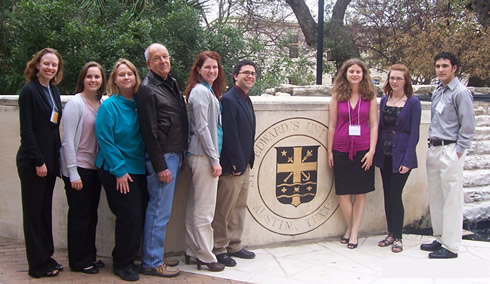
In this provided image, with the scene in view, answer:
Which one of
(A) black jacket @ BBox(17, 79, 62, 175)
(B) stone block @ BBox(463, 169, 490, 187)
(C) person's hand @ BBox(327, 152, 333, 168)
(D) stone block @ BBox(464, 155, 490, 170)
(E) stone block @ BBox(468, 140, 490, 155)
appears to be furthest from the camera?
(E) stone block @ BBox(468, 140, 490, 155)

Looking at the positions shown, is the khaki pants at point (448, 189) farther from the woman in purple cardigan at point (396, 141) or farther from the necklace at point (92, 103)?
the necklace at point (92, 103)

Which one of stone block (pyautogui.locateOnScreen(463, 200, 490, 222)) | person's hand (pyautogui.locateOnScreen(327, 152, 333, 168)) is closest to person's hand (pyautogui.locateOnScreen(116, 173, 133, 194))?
person's hand (pyautogui.locateOnScreen(327, 152, 333, 168))

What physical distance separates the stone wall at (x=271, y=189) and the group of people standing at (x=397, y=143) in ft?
0.63

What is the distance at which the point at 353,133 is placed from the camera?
4301mm

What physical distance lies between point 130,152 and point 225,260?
125cm

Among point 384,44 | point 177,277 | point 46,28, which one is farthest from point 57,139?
point 384,44

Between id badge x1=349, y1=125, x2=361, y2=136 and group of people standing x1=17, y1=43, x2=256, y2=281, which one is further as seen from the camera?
id badge x1=349, y1=125, x2=361, y2=136

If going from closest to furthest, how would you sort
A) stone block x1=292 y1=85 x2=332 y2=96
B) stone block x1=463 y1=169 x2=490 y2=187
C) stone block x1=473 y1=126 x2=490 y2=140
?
stone block x1=463 y1=169 x2=490 y2=187
stone block x1=473 y1=126 x2=490 y2=140
stone block x1=292 y1=85 x2=332 y2=96

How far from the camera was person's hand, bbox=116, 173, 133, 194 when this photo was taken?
336 centimetres

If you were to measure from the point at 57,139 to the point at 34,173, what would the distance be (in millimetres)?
299

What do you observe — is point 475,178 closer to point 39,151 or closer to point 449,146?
point 449,146

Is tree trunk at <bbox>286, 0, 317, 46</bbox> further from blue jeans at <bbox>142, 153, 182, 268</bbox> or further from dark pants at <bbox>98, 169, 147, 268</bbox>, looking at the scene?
dark pants at <bbox>98, 169, 147, 268</bbox>

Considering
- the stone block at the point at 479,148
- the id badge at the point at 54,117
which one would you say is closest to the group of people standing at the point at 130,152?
the id badge at the point at 54,117

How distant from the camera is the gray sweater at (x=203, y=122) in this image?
355 cm
